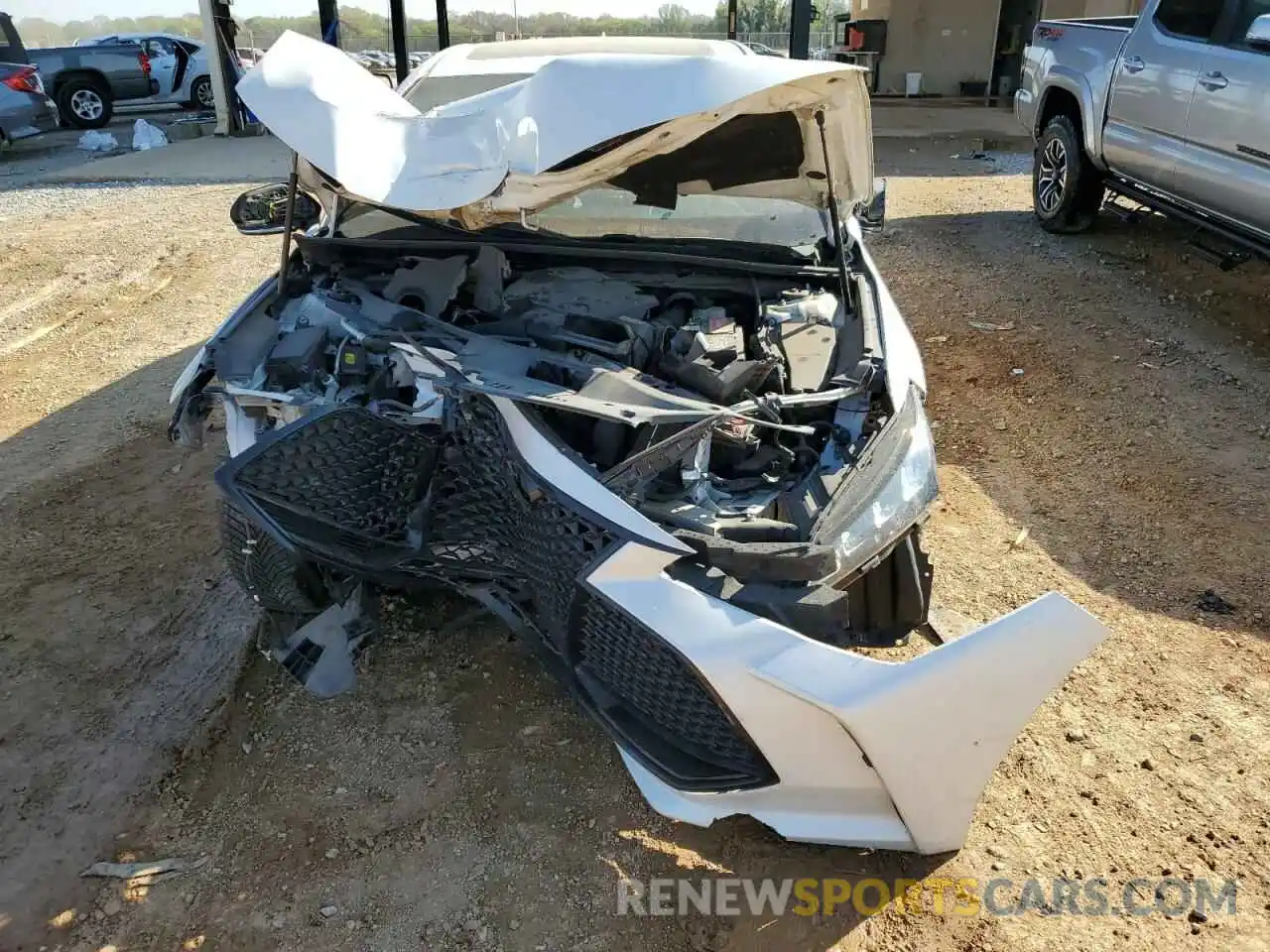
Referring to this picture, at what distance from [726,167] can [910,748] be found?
2.40 m

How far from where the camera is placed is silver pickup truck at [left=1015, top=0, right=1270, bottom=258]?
207 inches

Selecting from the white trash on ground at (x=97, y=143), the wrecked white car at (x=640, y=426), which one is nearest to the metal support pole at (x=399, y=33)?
the white trash on ground at (x=97, y=143)

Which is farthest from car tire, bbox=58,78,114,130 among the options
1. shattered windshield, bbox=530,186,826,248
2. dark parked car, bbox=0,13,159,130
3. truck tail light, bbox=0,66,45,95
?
shattered windshield, bbox=530,186,826,248

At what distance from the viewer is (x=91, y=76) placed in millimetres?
14750

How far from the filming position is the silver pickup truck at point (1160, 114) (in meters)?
5.25

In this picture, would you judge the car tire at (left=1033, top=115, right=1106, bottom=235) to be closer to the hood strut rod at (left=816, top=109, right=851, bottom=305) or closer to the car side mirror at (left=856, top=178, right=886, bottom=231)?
the car side mirror at (left=856, top=178, right=886, bottom=231)

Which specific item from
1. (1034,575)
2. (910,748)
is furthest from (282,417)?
(1034,575)

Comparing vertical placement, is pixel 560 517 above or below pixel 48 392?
above

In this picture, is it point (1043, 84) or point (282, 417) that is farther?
point (1043, 84)

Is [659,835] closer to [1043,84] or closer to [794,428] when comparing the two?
[794,428]

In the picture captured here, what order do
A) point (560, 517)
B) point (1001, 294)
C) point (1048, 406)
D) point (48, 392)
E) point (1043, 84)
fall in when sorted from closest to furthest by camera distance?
point (560, 517)
point (1048, 406)
point (48, 392)
point (1001, 294)
point (1043, 84)

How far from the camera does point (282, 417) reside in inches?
113

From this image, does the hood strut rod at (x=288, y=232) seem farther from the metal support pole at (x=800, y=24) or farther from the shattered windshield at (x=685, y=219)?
the metal support pole at (x=800, y=24)

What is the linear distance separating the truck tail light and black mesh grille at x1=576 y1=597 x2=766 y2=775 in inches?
509
